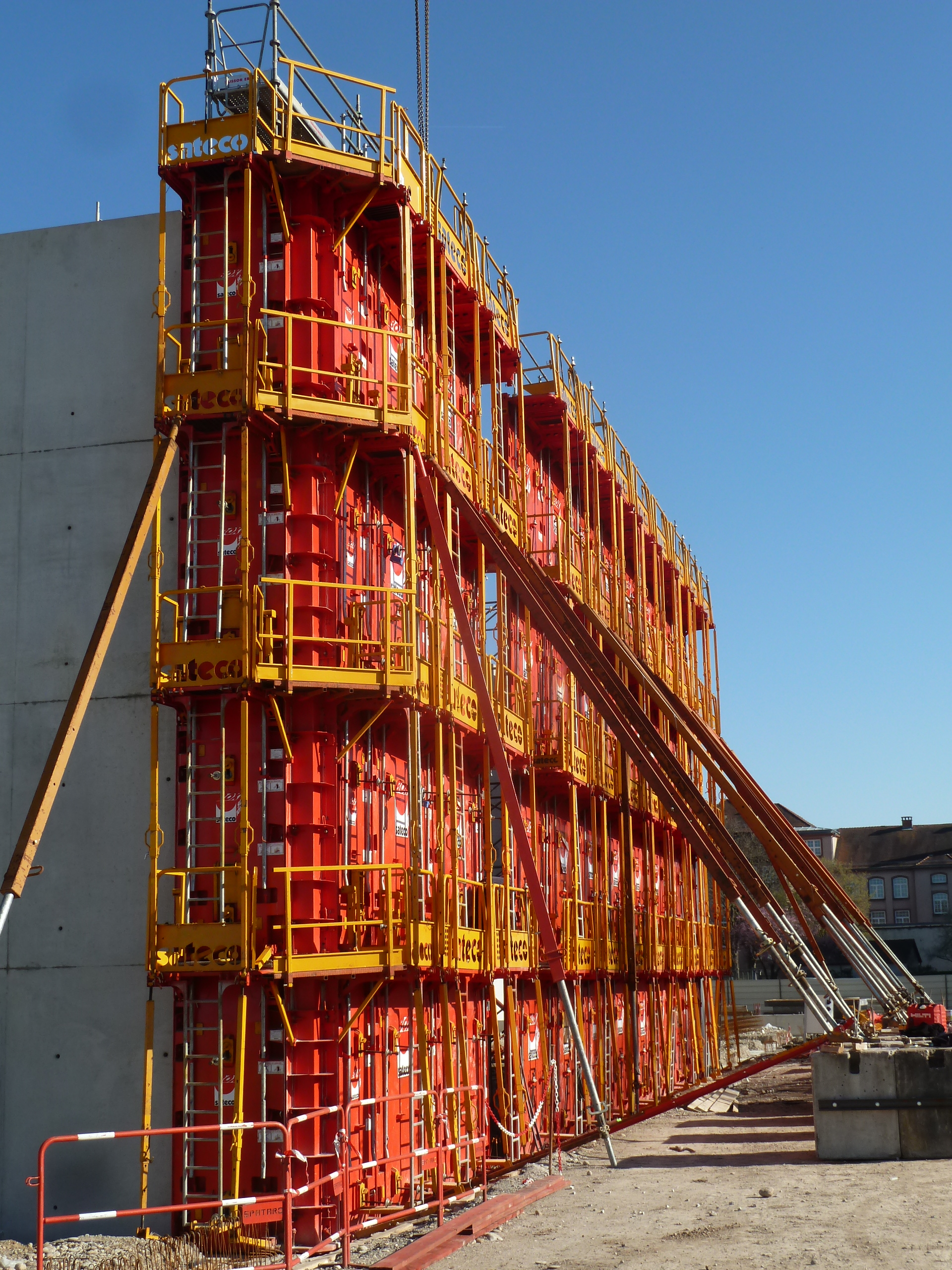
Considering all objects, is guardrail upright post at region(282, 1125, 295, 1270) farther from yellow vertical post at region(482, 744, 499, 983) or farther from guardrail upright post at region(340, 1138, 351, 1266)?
yellow vertical post at region(482, 744, 499, 983)

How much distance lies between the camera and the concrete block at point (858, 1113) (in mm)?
15781

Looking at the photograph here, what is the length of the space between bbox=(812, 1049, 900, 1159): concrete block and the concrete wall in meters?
7.50

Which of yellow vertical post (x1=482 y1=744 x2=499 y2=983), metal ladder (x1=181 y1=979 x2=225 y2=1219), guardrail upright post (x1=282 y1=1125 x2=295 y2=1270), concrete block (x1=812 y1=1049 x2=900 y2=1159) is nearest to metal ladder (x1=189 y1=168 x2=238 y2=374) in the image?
yellow vertical post (x1=482 y1=744 x2=499 y2=983)

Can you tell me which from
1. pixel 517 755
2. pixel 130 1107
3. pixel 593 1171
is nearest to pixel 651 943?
pixel 517 755

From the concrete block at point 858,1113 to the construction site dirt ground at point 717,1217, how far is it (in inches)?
8.6

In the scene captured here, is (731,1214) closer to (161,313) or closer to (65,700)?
(65,700)

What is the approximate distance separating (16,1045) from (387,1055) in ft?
14.0

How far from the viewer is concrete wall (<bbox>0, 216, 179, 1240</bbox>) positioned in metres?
15.4

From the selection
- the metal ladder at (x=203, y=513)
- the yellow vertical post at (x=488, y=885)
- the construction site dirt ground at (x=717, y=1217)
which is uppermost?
the metal ladder at (x=203, y=513)

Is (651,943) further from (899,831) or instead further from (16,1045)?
(899,831)

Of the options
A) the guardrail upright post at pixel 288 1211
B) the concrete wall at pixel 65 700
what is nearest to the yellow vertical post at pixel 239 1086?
the concrete wall at pixel 65 700

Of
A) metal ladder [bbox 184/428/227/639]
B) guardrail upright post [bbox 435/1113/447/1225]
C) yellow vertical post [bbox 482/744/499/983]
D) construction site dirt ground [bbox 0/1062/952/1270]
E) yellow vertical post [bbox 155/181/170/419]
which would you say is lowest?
construction site dirt ground [bbox 0/1062/952/1270]

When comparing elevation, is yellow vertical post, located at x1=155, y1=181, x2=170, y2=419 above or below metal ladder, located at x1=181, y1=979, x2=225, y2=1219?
above

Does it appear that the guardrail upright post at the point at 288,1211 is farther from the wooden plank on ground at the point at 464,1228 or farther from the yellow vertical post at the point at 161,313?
the yellow vertical post at the point at 161,313
